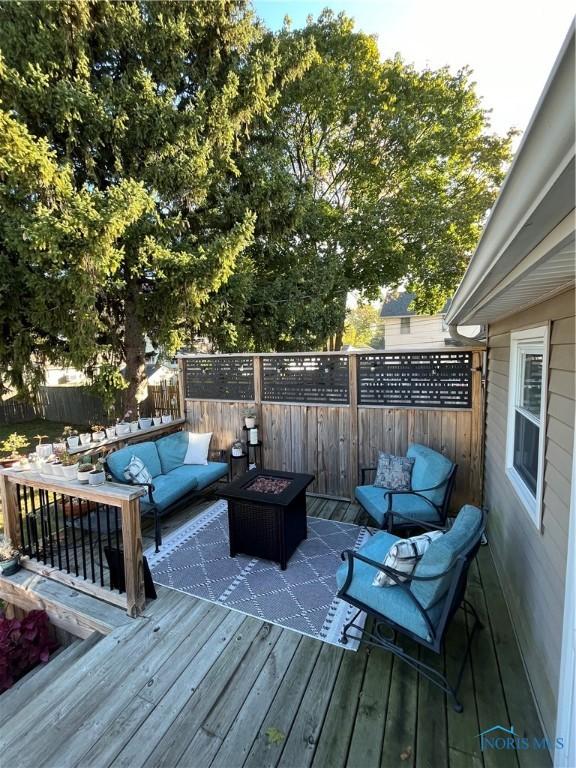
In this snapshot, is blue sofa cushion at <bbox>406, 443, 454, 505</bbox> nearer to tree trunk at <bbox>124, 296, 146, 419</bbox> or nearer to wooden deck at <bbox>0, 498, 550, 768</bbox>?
wooden deck at <bbox>0, 498, 550, 768</bbox>

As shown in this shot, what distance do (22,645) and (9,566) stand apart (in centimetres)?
77

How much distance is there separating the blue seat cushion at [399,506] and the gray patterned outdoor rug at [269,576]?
441 millimetres

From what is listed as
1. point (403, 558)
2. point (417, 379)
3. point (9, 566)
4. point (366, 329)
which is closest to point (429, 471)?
point (417, 379)

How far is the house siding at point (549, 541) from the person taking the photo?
65.9 inches

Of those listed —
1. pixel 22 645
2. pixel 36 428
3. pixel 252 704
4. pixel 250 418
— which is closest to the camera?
pixel 252 704

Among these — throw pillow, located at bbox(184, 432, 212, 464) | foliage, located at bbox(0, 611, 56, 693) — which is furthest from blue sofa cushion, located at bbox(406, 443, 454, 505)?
foliage, located at bbox(0, 611, 56, 693)

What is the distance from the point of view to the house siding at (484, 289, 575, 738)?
5.49 feet

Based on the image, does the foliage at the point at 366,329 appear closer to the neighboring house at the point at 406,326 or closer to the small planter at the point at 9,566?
the neighboring house at the point at 406,326

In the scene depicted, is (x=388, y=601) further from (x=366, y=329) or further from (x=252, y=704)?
(x=366, y=329)

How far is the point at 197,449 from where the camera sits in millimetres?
4859

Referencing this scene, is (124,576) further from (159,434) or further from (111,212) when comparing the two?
(111,212)

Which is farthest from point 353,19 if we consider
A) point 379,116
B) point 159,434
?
point 159,434

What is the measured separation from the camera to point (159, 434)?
5223mm

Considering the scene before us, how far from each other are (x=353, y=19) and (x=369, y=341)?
96.9 feet
